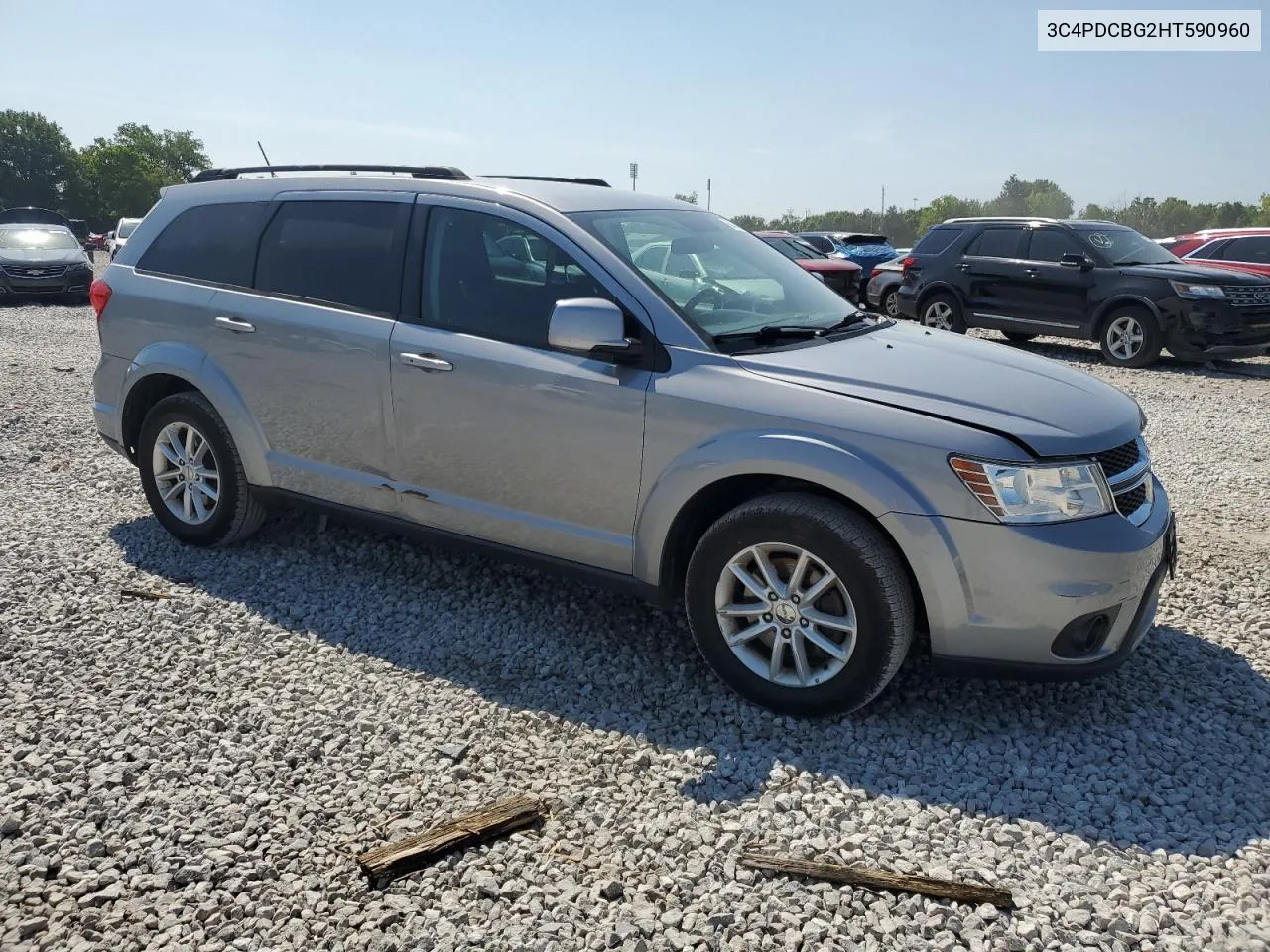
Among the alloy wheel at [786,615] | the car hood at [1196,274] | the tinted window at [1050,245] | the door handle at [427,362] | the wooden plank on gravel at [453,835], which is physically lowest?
the wooden plank on gravel at [453,835]

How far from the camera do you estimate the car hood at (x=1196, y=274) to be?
1198 centimetres

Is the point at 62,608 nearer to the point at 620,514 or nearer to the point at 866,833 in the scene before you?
the point at 620,514

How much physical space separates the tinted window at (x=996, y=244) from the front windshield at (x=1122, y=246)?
806 millimetres

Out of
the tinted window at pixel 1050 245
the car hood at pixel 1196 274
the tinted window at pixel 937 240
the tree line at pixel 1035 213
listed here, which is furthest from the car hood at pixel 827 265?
the tree line at pixel 1035 213

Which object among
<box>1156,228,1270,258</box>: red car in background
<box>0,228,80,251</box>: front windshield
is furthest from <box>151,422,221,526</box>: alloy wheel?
<box>0,228,80,251</box>: front windshield

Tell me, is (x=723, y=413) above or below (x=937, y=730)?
above

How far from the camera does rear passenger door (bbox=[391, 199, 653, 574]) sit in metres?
3.94

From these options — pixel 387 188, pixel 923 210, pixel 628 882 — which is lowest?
pixel 628 882

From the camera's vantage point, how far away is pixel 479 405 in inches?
165

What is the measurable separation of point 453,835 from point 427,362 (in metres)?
2.03

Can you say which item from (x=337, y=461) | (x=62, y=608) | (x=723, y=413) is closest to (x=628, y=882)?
(x=723, y=413)

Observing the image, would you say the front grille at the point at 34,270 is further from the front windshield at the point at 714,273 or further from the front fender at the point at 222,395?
the front windshield at the point at 714,273

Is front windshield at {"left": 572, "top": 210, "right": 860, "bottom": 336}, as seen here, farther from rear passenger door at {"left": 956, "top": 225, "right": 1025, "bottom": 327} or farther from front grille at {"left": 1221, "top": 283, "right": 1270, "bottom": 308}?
rear passenger door at {"left": 956, "top": 225, "right": 1025, "bottom": 327}

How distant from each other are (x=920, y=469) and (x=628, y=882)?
157 centimetres
